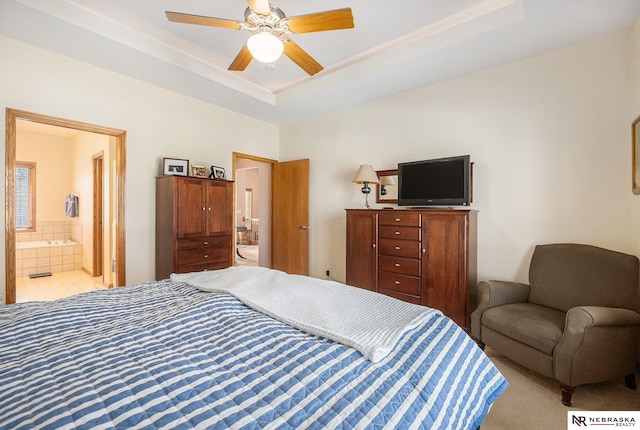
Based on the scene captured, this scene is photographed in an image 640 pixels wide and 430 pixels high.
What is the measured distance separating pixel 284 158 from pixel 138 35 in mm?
2648

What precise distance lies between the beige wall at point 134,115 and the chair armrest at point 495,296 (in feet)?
11.6

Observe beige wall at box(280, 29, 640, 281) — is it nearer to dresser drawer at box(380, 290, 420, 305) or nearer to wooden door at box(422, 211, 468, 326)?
wooden door at box(422, 211, 468, 326)

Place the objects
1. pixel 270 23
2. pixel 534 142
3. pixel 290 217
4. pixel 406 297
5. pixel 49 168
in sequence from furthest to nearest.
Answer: pixel 49 168 < pixel 290 217 < pixel 406 297 < pixel 534 142 < pixel 270 23

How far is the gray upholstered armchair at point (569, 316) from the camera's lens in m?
1.82

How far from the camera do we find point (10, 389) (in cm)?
81

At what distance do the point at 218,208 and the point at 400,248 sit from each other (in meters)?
2.30

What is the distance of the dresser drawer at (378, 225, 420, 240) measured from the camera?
303 centimetres

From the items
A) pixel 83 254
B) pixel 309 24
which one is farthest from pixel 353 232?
pixel 83 254

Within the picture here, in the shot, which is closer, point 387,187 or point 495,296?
point 495,296

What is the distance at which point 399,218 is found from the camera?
3.14 m

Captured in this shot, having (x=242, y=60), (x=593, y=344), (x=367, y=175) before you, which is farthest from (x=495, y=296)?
(x=242, y=60)

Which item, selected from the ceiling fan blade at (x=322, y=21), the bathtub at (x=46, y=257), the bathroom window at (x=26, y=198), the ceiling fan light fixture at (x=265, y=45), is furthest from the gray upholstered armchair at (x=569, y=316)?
the bathroom window at (x=26, y=198)

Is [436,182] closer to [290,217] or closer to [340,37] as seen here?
[340,37]

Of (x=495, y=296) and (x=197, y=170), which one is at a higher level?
(x=197, y=170)
